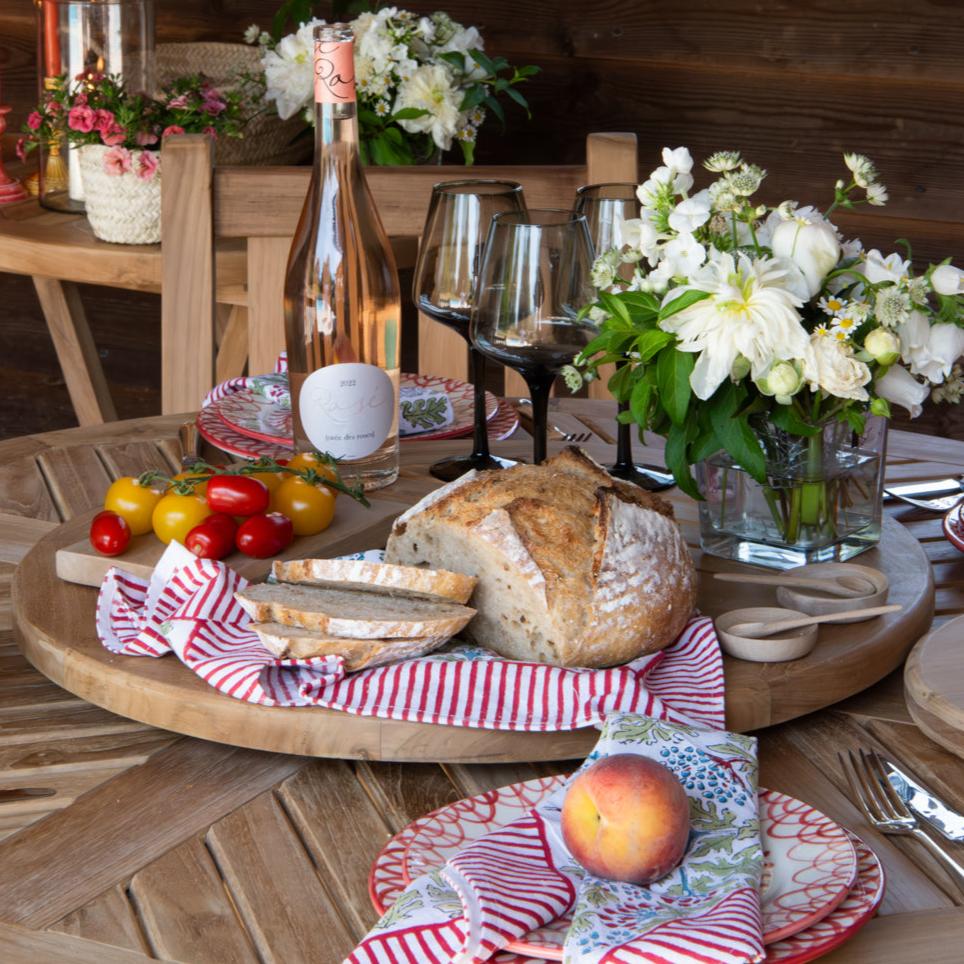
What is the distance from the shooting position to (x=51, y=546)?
1.14m

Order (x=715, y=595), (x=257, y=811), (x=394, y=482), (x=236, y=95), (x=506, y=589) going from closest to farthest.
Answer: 1. (x=257, y=811)
2. (x=506, y=589)
3. (x=715, y=595)
4. (x=394, y=482)
5. (x=236, y=95)

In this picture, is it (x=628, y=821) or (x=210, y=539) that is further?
(x=210, y=539)

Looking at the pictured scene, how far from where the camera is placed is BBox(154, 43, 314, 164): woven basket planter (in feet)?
8.30

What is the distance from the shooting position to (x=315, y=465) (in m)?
1.18

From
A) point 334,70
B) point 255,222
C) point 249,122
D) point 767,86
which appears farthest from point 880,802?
point 767,86

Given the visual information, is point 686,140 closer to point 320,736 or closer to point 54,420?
point 54,420

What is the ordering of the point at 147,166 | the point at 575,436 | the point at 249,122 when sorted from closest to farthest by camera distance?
1. the point at 575,436
2. the point at 147,166
3. the point at 249,122

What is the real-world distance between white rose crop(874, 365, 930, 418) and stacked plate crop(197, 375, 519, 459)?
49 cm

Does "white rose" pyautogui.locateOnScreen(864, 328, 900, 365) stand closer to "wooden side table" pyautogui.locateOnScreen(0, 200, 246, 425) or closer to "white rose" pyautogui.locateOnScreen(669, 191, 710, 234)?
"white rose" pyautogui.locateOnScreen(669, 191, 710, 234)

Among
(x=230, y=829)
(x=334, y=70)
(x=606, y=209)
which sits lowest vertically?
(x=230, y=829)

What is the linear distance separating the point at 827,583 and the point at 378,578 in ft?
1.10

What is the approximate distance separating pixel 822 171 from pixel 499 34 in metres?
0.73

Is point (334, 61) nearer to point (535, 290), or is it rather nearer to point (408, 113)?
point (535, 290)

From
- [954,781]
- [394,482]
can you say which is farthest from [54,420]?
[954,781]
